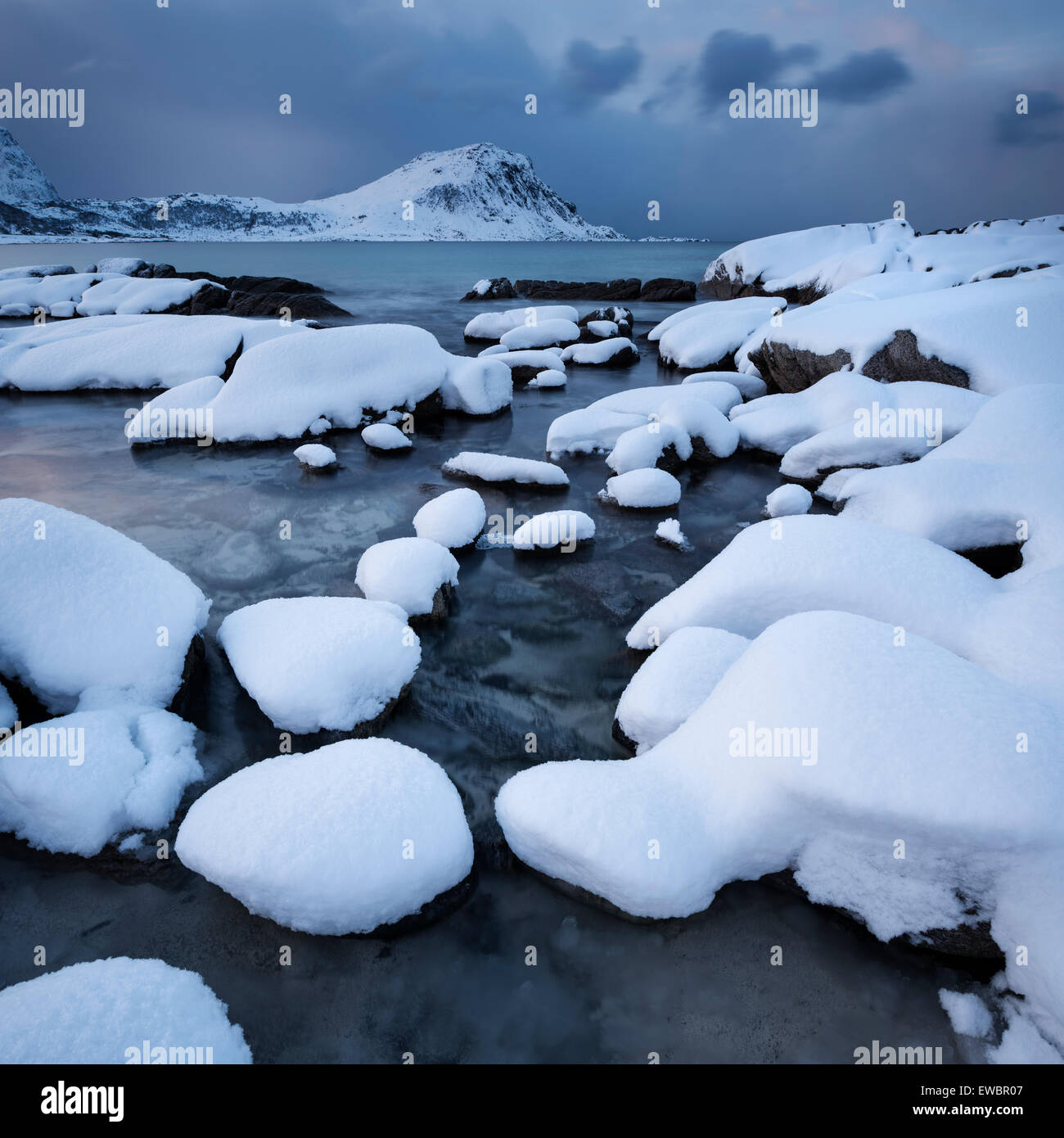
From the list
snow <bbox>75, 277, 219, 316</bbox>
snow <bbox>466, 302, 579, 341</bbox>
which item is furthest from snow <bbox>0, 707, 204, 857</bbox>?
snow <bbox>75, 277, 219, 316</bbox>

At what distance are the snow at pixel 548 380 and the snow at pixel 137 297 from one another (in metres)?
13.1

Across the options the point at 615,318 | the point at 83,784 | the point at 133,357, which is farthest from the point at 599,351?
the point at 83,784

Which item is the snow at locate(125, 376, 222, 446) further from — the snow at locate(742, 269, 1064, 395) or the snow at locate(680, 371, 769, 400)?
the snow at locate(742, 269, 1064, 395)

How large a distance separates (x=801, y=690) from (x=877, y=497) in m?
Result: 3.69

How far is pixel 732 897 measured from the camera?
10.1 ft

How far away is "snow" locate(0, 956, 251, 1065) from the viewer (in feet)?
7.13

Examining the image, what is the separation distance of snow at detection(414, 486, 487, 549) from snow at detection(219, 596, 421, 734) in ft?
6.61

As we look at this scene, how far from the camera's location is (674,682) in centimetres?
387

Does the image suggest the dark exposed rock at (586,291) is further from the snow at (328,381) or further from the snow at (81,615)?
the snow at (81,615)

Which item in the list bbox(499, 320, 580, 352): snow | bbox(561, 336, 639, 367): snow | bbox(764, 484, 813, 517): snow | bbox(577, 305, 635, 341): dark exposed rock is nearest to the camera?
bbox(764, 484, 813, 517): snow

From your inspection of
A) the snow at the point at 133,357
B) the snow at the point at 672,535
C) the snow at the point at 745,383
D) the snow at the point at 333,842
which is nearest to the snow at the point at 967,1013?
the snow at the point at 333,842

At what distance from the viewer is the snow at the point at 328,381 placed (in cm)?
985

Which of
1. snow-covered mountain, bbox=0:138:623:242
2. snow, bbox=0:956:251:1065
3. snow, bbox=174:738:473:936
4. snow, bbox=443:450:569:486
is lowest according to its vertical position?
snow, bbox=0:956:251:1065
